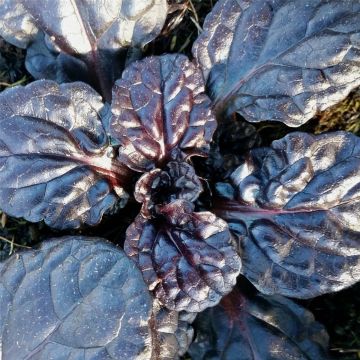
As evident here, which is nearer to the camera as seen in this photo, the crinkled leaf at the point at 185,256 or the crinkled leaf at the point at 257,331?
the crinkled leaf at the point at 185,256

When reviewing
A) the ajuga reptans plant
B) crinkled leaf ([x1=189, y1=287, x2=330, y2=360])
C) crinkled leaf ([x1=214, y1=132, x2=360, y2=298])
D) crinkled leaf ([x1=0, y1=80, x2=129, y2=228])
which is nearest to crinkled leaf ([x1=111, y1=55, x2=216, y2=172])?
the ajuga reptans plant

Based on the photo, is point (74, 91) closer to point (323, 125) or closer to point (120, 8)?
point (120, 8)

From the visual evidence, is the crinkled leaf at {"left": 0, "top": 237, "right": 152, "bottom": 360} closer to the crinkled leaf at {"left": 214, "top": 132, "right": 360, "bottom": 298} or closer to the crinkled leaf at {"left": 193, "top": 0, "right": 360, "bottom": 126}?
the crinkled leaf at {"left": 214, "top": 132, "right": 360, "bottom": 298}

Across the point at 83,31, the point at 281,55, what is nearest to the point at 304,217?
the point at 281,55

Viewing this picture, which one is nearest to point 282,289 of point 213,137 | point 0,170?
point 213,137

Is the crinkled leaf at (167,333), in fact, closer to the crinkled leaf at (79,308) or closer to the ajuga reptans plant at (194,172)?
the ajuga reptans plant at (194,172)

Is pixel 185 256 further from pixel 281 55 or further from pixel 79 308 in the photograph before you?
pixel 281 55

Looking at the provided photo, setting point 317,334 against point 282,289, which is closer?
point 282,289

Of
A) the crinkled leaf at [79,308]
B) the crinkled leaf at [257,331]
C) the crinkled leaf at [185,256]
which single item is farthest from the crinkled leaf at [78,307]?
the crinkled leaf at [257,331]
